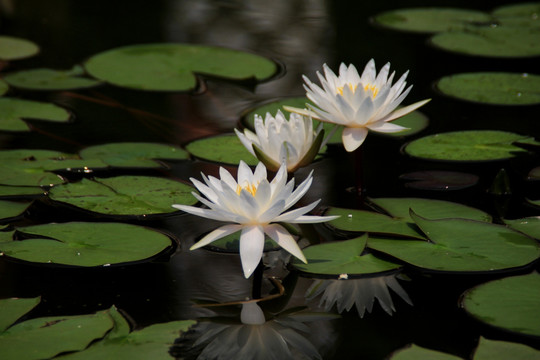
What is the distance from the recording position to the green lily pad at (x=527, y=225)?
1812 mm

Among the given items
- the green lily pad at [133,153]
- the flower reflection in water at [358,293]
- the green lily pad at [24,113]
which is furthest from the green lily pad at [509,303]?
the green lily pad at [24,113]

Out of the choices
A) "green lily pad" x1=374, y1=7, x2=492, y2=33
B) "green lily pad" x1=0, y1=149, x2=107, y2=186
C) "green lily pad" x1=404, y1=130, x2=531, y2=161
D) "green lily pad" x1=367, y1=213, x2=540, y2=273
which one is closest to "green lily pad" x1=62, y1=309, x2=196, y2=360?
"green lily pad" x1=367, y1=213, x2=540, y2=273

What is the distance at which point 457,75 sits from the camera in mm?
3135

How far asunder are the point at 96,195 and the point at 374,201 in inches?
33.8

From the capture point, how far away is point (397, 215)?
192 cm

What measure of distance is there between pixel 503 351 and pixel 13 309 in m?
1.05

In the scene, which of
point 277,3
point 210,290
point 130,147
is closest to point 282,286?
point 210,290

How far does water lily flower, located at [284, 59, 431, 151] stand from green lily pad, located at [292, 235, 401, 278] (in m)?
0.34

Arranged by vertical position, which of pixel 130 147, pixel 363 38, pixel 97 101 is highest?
pixel 363 38

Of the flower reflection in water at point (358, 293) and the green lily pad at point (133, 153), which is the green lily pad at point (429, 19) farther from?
the flower reflection in water at point (358, 293)

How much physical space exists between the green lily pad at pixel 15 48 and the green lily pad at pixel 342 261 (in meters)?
2.54

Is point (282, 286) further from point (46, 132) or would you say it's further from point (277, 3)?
point (277, 3)

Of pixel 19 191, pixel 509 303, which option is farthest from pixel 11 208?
pixel 509 303

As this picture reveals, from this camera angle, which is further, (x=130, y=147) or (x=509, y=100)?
(x=509, y=100)
